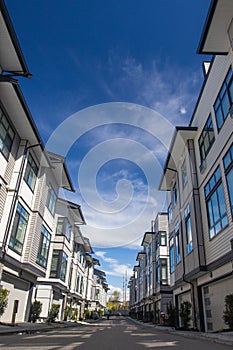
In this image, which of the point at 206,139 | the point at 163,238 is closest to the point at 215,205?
the point at 206,139

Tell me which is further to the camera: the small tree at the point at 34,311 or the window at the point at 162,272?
the window at the point at 162,272

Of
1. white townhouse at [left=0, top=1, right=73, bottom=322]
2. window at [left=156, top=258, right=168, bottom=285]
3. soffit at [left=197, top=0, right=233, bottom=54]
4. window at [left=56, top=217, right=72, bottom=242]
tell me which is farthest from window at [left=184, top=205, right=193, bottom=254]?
window at [left=156, top=258, right=168, bottom=285]

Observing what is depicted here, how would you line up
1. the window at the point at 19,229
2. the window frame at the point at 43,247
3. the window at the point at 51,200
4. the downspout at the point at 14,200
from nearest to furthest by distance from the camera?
the downspout at the point at 14,200, the window at the point at 19,229, the window frame at the point at 43,247, the window at the point at 51,200

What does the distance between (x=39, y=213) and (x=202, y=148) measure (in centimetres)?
1051

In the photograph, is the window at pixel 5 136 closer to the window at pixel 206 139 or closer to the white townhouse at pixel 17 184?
the white townhouse at pixel 17 184

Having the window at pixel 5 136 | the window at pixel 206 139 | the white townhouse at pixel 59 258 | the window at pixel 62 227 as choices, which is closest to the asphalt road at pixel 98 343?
the window at pixel 5 136

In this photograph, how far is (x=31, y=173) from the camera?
17.8 m

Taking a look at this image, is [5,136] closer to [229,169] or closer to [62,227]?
[229,169]

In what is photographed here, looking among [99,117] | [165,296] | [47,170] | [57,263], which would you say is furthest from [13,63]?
[165,296]

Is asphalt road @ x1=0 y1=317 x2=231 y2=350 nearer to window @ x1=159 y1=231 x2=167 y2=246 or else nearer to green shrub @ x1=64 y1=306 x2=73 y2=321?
green shrub @ x1=64 y1=306 x2=73 y2=321

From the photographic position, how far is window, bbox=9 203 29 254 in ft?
50.2

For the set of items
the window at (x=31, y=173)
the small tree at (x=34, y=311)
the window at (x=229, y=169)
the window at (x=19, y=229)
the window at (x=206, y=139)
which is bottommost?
the small tree at (x=34, y=311)

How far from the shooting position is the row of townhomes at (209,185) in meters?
12.1

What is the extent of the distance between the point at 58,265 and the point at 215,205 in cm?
1762
